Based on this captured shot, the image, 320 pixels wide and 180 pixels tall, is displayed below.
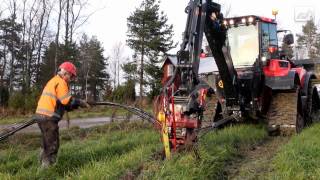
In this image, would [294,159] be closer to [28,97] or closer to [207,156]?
[207,156]

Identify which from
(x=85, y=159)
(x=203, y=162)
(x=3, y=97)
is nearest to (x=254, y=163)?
(x=203, y=162)

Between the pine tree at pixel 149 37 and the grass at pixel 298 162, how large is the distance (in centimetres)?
3554

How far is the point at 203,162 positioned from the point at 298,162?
1.50m

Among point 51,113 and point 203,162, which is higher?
point 51,113

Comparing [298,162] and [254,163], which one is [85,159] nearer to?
[254,163]

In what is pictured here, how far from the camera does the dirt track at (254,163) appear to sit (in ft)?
23.8

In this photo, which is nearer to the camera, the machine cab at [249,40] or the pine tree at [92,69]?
the machine cab at [249,40]

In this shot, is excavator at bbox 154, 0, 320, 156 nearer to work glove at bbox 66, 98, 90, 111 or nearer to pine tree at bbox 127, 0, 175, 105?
work glove at bbox 66, 98, 90, 111

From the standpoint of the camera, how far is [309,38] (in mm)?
69188

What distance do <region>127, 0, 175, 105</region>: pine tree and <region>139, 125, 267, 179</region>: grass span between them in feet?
112

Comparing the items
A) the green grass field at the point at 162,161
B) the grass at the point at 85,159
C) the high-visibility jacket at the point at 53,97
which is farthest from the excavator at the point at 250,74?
the high-visibility jacket at the point at 53,97

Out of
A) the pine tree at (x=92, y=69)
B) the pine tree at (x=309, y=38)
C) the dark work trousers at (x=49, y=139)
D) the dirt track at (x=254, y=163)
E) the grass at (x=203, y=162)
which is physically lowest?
the dirt track at (x=254, y=163)

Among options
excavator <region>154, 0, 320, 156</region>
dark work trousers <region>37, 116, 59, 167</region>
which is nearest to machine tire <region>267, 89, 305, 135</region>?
excavator <region>154, 0, 320, 156</region>

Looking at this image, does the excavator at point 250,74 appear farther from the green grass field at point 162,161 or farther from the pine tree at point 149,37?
the pine tree at point 149,37
